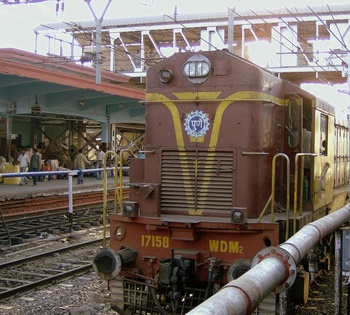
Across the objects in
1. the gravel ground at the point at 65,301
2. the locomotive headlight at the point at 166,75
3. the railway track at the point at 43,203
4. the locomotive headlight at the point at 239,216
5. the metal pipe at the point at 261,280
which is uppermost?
the locomotive headlight at the point at 166,75

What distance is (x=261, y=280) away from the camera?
3088 millimetres

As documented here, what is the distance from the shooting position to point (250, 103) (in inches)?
249

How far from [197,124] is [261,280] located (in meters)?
3.57

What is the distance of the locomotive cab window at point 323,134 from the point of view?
316 inches

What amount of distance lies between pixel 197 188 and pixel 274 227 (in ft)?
3.80

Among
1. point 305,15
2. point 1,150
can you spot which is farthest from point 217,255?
point 305,15

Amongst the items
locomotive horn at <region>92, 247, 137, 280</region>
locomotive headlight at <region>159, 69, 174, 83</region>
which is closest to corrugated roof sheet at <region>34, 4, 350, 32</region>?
locomotive headlight at <region>159, 69, 174, 83</region>

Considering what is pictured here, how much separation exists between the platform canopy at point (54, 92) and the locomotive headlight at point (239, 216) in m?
11.7

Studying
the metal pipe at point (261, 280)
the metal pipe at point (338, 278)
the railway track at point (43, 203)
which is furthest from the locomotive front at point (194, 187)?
the railway track at point (43, 203)

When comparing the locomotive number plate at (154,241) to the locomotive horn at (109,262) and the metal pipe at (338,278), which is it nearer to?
the locomotive horn at (109,262)

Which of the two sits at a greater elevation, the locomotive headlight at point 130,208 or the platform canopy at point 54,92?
the platform canopy at point 54,92

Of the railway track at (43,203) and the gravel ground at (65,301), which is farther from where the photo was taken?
the railway track at (43,203)

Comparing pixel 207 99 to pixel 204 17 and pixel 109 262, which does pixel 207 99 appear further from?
pixel 204 17

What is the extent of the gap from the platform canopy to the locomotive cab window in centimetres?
1056
